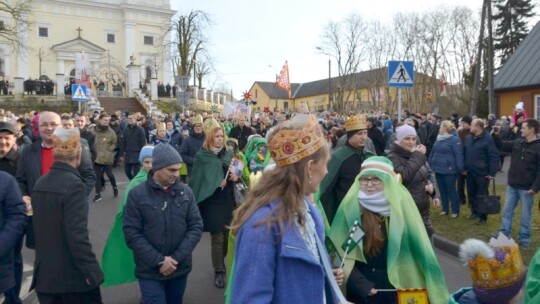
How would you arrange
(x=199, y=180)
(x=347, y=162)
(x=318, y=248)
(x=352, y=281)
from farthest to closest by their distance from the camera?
(x=199, y=180)
(x=347, y=162)
(x=352, y=281)
(x=318, y=248)

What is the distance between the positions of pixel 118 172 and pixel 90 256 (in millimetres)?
15474

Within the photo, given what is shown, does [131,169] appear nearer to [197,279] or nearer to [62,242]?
[197,279]

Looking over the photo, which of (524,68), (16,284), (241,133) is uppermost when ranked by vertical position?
(524,68)

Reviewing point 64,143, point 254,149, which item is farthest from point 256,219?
point 254,149

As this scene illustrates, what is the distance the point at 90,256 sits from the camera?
414cm

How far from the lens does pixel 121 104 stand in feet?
141

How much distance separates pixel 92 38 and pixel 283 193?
67.7 meters

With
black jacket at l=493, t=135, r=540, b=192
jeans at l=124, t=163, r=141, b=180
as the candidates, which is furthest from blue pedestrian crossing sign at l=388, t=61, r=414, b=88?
jeans at l=124, t=163, r=141, b=180

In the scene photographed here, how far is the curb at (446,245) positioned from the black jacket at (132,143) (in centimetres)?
759

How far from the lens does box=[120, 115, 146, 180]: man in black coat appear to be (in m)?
13.5

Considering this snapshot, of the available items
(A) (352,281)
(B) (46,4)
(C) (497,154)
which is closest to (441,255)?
(C) (497,154)

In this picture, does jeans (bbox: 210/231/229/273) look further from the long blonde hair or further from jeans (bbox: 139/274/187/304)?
the long blonde hair

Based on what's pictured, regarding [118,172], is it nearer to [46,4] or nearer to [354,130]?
[354,130]

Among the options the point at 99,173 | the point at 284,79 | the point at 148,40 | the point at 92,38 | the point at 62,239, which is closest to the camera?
the point at 62,239
